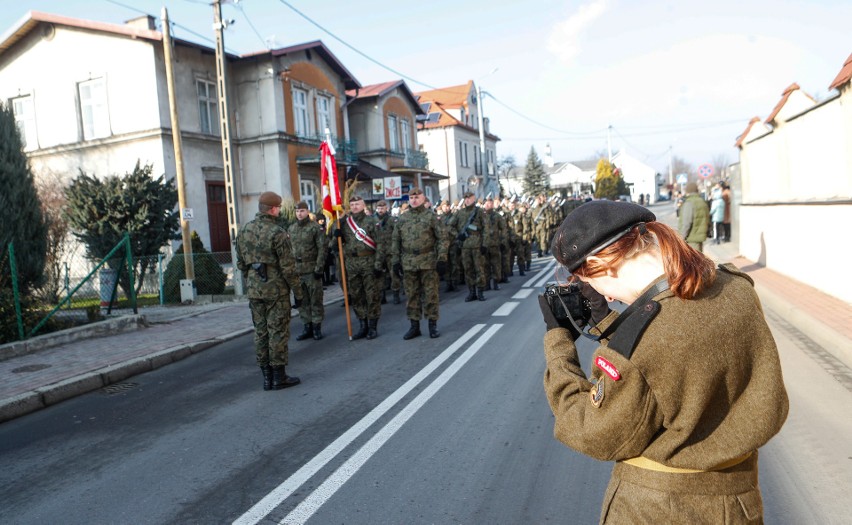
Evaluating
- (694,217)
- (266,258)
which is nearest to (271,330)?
(266,258)

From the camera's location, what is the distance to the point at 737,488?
162 cm

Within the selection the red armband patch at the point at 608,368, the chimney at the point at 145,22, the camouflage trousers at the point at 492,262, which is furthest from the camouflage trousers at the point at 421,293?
the chimney at the point at 145,22

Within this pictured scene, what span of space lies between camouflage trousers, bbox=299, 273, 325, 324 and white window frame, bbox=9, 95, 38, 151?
1888 cm

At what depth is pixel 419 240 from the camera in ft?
28.8

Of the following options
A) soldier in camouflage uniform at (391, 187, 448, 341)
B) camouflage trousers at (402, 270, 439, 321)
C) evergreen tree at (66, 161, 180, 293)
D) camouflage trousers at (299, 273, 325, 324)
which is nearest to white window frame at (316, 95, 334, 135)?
evergreen tree at (66, 161, 180, 293)

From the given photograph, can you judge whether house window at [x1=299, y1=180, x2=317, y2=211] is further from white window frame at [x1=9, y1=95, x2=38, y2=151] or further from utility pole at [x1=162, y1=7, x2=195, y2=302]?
utility pole at [x1=162, y1=7, x2=195, y2=302]

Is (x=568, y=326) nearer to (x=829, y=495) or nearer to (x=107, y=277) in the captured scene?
(x=829, y=495)

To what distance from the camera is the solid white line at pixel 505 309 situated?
10219mm

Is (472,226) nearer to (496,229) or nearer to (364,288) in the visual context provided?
(496,229)

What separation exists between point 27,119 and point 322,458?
2421 centimetres

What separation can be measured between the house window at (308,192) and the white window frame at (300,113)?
6.41 feet

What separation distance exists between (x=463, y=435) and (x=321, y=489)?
122 cm

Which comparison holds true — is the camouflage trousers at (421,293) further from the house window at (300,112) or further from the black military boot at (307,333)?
the house window at (300,112)

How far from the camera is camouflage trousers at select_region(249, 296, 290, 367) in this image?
258 inches
